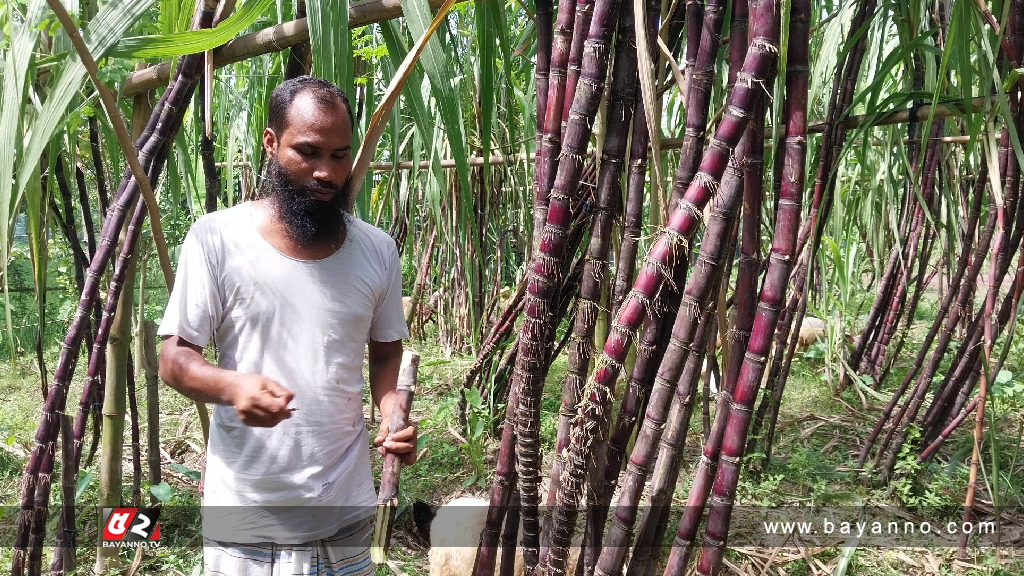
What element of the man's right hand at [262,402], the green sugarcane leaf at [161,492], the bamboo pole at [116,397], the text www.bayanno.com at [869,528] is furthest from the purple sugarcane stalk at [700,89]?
the green sugarcane leaf at [161,492]

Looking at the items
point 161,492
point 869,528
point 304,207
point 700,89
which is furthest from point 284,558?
point 869,528

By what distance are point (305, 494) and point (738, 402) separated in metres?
0.70

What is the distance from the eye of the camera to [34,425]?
10.7ft

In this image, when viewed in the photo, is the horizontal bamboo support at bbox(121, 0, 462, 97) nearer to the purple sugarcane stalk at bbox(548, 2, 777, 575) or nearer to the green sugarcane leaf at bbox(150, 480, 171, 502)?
the purple sugarcane stalk at bbox(548, 2, 777, 575)

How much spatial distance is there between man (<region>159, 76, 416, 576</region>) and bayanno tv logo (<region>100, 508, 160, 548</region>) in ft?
3.15

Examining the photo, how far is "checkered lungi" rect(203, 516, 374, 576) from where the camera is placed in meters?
1.23

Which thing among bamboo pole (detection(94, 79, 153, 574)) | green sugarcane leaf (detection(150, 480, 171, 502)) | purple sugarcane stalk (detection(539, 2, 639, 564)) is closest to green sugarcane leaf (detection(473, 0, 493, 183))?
purple sugarcane stalk (detection(539, 2, 639, 564))

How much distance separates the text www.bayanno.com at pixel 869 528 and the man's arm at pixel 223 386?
1.76 m

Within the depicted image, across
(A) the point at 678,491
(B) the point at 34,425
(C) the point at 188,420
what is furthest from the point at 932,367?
(B) the point at 34,425

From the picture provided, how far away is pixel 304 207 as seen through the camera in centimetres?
119

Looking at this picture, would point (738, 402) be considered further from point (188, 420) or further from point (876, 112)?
Result: point (188, 420)

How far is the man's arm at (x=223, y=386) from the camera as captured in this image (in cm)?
95

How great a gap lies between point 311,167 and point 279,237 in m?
0.13

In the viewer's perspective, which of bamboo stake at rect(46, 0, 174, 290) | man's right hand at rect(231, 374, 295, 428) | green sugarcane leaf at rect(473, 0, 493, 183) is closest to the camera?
bamboo stake at rect(46, 0, 174, 290)
